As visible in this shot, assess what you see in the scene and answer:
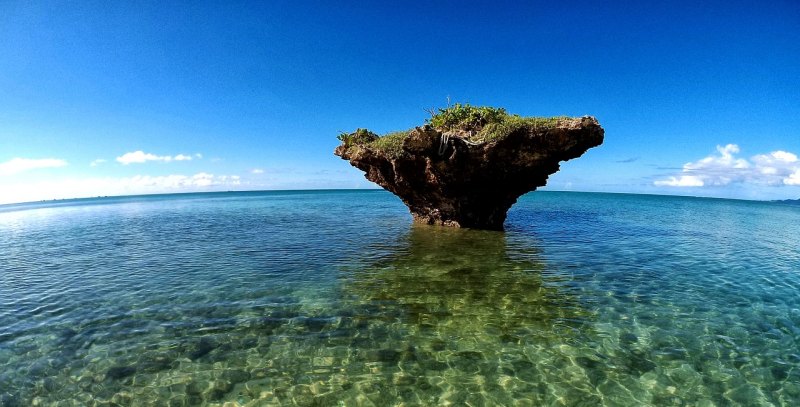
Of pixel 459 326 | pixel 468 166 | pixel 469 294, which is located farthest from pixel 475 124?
pixel 459 326

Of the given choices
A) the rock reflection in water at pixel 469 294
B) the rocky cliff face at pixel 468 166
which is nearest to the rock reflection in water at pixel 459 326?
the rock reflection in water at pixel 469 294

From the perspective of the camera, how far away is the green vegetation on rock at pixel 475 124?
20422mm

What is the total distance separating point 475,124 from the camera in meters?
22.6

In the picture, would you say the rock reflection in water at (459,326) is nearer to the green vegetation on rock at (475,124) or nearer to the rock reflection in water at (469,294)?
the rock reflection in water at (469,294)

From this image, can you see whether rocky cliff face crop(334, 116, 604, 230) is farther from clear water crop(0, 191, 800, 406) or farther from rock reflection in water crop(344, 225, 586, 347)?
clear water crop(0, 191, 800, 406)

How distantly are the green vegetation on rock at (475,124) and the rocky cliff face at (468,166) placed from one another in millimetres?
196

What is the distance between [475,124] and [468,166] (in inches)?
104

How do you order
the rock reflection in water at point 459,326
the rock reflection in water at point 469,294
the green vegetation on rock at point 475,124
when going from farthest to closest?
the green vegetation on rock at point 475,124
the rock reflection in water at point 469,294
the rock reflection in water at point 459,326

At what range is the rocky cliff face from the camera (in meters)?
20.5

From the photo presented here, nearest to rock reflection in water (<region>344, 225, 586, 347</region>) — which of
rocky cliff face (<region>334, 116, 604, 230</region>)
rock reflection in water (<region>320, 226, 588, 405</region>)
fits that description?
rock reflection in water (<region>320, 226, 588, 405</region>)

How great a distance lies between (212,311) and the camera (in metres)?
10.7

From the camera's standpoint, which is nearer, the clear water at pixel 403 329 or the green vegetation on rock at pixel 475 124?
the clear water at pixel 403 329

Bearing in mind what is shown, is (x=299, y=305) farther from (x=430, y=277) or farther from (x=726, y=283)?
(x=726, y=283)

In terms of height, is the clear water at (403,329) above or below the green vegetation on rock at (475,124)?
below
